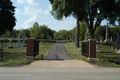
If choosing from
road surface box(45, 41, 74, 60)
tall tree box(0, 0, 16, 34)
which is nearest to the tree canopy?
road surface box(45, 41, 74, 60)

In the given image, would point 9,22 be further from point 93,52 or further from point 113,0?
point 93,52

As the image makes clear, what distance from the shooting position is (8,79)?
20.0 feet

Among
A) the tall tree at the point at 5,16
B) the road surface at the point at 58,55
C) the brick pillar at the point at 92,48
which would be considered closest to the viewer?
the brick pillar at the point at 92,48

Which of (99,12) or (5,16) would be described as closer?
(99,12)

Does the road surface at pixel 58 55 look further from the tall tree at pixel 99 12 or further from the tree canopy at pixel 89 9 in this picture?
the tall tree at pixel 99 12

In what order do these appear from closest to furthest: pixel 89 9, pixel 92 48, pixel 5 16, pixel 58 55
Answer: pixel 92 48, pixel 58 55, pixel 89 9, pixel 5 16

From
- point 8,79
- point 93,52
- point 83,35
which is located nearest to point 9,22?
point 93,52

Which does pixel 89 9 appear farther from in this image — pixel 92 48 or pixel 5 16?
pixel 5 16

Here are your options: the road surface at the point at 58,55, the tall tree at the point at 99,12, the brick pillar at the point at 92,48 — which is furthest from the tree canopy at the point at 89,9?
the brick pillar at the point at 92,48

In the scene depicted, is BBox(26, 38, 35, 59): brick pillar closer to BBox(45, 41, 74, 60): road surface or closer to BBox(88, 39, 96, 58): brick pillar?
BBox(45, 41, 74, 60): road surface

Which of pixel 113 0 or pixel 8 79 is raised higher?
pixel 113 0

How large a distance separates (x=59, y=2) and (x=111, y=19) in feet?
40.5

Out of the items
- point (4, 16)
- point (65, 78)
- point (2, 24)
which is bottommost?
point (65, 78)

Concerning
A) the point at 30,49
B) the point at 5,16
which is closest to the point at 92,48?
the point at 30,49
